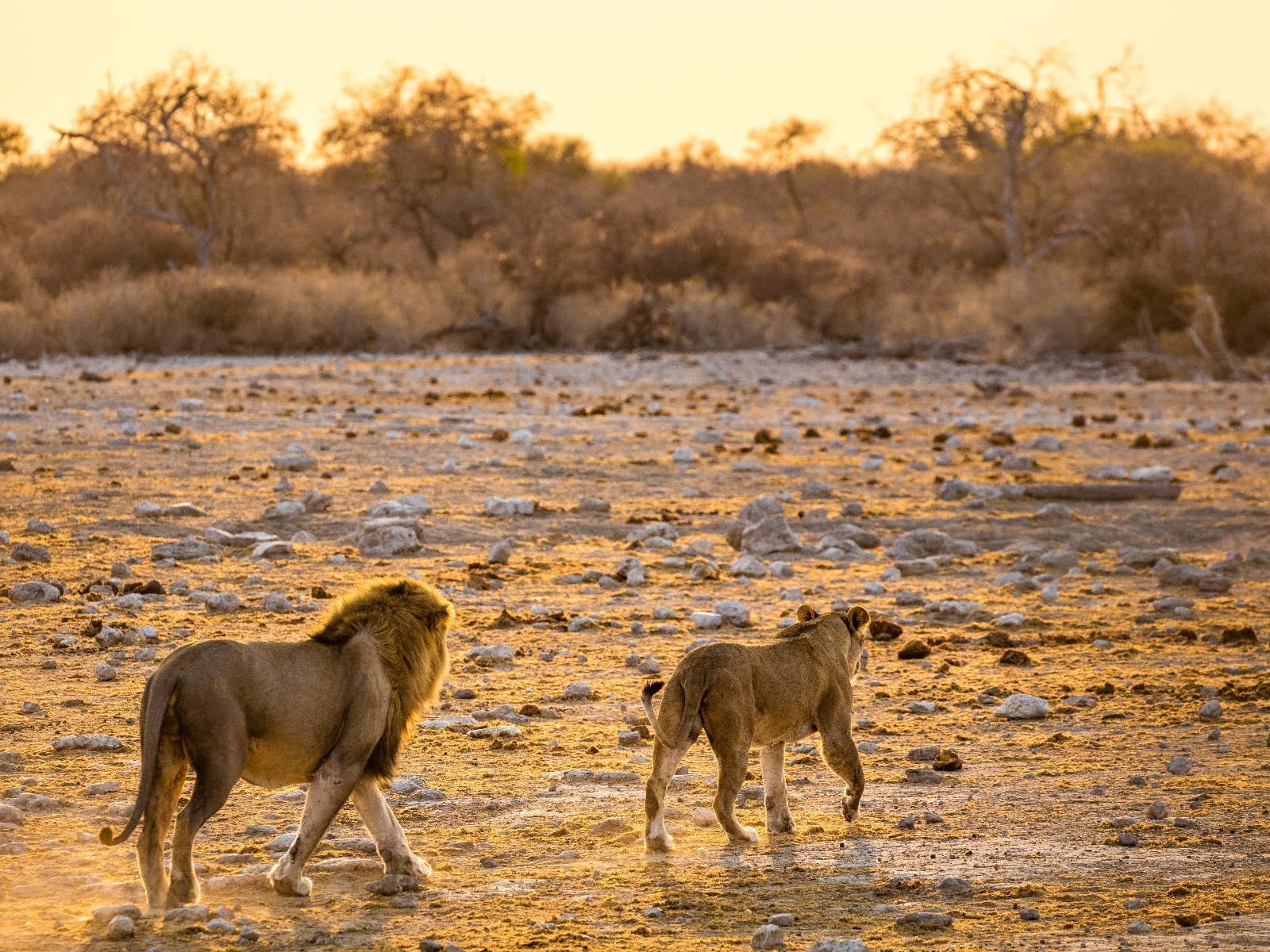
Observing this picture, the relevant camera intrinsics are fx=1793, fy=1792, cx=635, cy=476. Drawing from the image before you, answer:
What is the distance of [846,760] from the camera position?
671 centimetres

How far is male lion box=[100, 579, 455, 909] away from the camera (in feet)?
18.0

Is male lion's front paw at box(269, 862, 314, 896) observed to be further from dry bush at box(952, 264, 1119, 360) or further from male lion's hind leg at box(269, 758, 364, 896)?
dry bush at box(952, 264, 1119, 360)

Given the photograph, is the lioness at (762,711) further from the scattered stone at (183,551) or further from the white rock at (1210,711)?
the scattered stone at (183,551)

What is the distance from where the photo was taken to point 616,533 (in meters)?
13.3

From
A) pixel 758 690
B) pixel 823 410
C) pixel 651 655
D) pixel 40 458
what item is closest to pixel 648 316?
pixel 823 410

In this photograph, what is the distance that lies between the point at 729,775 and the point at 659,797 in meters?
0.28

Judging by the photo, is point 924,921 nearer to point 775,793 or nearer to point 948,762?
point 775,793

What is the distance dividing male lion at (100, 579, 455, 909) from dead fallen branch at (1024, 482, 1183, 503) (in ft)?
32.3

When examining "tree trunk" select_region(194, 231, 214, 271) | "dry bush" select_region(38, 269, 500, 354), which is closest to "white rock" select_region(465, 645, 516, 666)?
"dry bush" select_region(38, 269, 500, 354)

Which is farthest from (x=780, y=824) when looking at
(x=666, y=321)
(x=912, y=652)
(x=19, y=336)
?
(x=666, y=321)

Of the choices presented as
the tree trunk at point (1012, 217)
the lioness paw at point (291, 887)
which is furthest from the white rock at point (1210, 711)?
the tree trunk at point (1012, 217)

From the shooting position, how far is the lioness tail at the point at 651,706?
6.23 m

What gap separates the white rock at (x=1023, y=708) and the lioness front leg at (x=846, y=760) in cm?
180

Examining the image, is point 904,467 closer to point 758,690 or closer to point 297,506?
point 297,506
